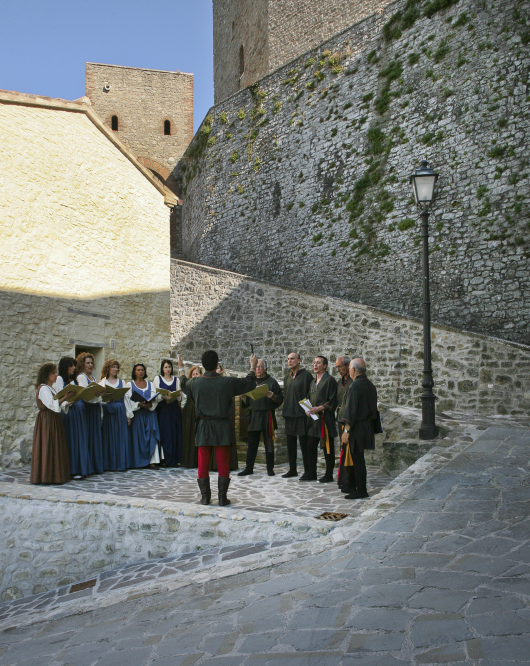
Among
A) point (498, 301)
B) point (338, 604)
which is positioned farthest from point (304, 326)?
point (338, 604)

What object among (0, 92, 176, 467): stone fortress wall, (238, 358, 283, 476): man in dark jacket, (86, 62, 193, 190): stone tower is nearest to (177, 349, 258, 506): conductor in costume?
(238, 358, 283, 476): man in dark jacket

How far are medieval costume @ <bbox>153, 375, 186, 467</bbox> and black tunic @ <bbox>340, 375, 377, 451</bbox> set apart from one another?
386cm

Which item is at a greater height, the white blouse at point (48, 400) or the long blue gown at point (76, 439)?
the white blouse at point (48, 400)

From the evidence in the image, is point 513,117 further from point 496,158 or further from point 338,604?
point 338,604

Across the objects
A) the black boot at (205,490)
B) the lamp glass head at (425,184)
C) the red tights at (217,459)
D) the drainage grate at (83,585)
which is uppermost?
the lamp glass head at (425,184)

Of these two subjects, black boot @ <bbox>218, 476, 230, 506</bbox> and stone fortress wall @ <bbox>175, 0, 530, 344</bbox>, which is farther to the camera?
stone fortress wall @ <bbox>175, 0, 530, 344</bbox>

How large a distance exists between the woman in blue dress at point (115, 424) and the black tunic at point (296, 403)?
2573 mm

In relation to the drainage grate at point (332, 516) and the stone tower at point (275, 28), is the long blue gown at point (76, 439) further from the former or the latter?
the stone tower at point (275, 28)

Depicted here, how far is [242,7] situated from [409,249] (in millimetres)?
17753

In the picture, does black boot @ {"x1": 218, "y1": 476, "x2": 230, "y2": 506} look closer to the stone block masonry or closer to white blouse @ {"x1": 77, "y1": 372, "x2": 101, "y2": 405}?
white blouse @ {"x1": 77, "y1": 372, "x2": 101, "y2": 405}

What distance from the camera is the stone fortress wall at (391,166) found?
44.3 ft

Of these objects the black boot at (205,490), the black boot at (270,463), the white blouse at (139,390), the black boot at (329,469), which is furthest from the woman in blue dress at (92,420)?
the black boot at (329,469)

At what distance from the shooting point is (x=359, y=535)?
15.5 feet

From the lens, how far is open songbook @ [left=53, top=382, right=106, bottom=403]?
7578mm
